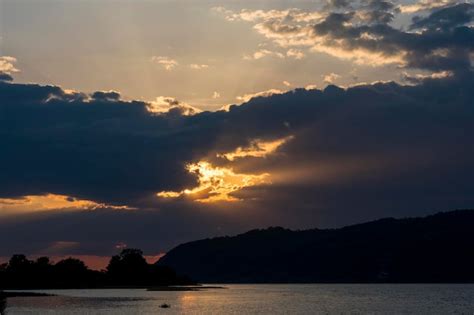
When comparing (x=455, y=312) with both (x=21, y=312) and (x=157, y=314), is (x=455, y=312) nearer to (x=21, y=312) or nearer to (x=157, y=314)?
(x=157, y=314)

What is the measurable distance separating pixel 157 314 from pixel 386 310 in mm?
64138

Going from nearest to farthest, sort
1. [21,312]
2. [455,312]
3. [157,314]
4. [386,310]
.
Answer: [21,312] < [157,314] < [455,312] < [386,310]

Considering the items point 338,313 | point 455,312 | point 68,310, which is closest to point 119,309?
point 68,310

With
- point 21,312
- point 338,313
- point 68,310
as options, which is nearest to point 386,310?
point 338,313

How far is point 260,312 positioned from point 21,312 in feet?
195

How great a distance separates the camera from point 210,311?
192 metres

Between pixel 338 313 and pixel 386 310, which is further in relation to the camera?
pixel 386 310

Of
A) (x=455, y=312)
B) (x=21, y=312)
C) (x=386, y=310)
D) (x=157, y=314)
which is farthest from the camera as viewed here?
(x=386, y=310)

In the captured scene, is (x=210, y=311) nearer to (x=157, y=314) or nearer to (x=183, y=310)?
(x=183, y=310)

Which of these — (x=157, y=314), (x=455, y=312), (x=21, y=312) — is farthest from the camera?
(x=455, y=312)

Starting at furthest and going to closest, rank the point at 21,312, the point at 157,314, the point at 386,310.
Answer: the point at 386,310, the point at 157,314, the point at 21,312

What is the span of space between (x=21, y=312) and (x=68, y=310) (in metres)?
18.1

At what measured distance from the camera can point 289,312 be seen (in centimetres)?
18688

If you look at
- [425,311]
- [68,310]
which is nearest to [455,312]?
[425,311]
